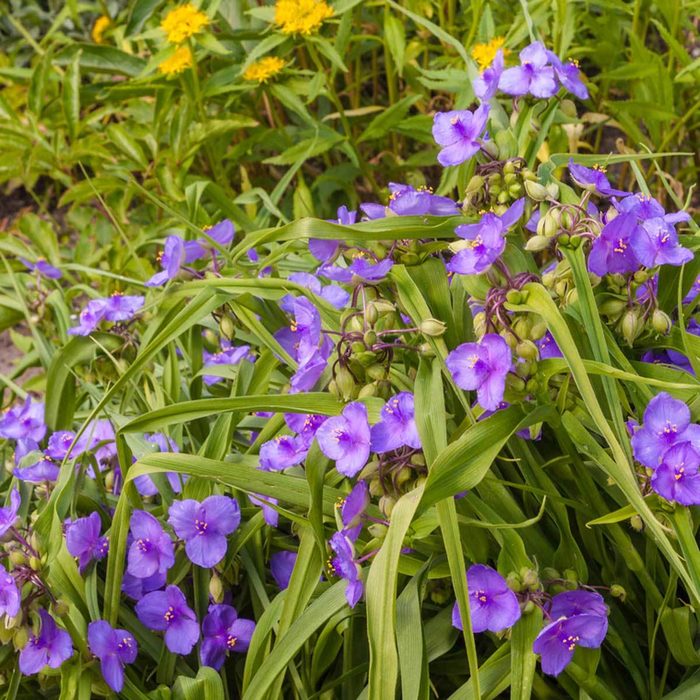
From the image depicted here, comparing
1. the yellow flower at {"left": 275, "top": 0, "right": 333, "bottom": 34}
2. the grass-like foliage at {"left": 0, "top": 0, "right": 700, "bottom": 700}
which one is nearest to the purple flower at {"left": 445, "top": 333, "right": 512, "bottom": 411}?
the grass-like foliage at {"left": 0, "top": 0, "right": 700, "bottom": 700}

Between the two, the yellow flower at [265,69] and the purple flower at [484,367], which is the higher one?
the purple flower at [484,367]

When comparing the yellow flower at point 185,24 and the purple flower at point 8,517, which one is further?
the yellow flower at point 185,24

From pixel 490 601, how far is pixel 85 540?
439 millimetres

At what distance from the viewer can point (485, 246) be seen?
2.67ft

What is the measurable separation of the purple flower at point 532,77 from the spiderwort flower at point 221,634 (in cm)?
63

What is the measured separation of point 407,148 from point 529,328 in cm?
174

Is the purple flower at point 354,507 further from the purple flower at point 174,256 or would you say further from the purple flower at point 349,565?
the purple flower at point 174,256

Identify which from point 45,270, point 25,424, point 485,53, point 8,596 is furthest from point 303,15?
point 8,596

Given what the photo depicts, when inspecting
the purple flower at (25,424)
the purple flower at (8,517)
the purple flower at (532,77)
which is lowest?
the purple flower at (25,424)

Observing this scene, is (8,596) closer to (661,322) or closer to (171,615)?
(171,615)

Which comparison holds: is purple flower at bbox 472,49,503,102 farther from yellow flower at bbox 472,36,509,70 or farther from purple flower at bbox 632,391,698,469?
yellow flower at bbox 472,36,509,70

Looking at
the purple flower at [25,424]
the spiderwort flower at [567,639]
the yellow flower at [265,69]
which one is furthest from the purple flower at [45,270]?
the spiderwort flower at [567,639]

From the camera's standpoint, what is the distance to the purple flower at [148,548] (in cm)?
94

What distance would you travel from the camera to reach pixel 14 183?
283 cm
